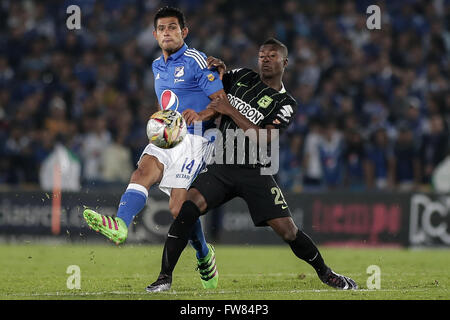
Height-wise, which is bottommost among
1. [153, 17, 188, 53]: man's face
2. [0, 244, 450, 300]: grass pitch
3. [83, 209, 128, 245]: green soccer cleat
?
[0, 244, 450, 300]: grass pitch

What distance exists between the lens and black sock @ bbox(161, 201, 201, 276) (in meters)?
7.71

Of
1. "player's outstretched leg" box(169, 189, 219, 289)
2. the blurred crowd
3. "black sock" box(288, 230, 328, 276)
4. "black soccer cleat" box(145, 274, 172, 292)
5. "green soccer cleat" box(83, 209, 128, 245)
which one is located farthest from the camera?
the blurred crowd

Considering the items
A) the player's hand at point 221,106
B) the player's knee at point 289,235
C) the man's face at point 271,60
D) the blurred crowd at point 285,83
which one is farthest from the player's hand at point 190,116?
the blurred crowd at point 285,83

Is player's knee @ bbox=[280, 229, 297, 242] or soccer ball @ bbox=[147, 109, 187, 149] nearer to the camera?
soccer ball @ bbox=[147, 109, 187, 149]

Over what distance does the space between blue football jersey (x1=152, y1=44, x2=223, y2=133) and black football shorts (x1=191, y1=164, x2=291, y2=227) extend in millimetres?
533

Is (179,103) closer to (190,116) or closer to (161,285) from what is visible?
(190,116)

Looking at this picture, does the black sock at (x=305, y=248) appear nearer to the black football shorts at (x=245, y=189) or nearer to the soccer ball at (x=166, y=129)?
the black football shorts at (x=245, y=189)

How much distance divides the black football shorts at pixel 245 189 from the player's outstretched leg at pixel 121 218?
0.55m

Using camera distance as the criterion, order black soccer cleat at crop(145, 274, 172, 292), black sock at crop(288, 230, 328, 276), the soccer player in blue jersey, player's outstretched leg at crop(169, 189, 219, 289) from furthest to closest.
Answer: player's outstretched leg at crop(169, 189, 219, 289), black sock at crop(288, 230, 328, 276), the soccer player in blue jersey, black soccer cleat at crop(145, 274, 172, 292)

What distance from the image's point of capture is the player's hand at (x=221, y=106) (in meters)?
7.91

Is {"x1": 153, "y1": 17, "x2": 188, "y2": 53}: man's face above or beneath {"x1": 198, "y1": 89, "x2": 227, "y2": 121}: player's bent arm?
above

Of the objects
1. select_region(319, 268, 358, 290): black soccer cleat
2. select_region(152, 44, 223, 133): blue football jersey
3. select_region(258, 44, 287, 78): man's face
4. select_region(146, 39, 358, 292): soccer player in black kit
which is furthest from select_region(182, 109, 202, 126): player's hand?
select_region(319, 268, 358, 290): black soccer cleat

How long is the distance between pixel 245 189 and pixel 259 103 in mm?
847

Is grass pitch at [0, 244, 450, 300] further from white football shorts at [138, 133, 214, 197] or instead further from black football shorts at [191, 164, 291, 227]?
white football shorts at [138, 133, 214, 197]
